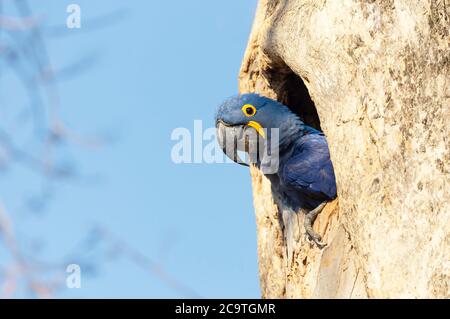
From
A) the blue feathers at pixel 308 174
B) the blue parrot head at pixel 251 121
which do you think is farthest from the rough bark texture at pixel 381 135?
the blue parrot head at pixel 251 121

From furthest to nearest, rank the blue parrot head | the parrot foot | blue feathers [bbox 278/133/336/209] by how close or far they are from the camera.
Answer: the blue parrot head
blue feathers [bbox 278/133/336/209]
the parrot foot

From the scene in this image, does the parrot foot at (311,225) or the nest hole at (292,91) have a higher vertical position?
the nest hole at (292,91)

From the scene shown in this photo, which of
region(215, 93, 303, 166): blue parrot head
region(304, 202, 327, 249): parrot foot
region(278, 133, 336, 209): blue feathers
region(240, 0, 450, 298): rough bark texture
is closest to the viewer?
region(240, 0, 450, 298): rough bark texture

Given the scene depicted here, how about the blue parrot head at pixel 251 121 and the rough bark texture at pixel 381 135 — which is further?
the blue parrot head at pixel 251 121

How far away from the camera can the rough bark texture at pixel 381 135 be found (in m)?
3.51

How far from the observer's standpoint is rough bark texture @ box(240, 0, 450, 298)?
3.51 metres

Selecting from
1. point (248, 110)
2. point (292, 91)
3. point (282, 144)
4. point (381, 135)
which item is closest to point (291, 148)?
point (282, 144)

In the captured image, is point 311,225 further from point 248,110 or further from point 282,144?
point 248,110

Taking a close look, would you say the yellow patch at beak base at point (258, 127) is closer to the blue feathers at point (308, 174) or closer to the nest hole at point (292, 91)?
the blue feathers at point (308, 174)

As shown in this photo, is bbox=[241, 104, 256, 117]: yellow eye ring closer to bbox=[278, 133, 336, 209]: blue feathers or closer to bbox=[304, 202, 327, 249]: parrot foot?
bbox=[278, 133, 336, 209]: blue feathers

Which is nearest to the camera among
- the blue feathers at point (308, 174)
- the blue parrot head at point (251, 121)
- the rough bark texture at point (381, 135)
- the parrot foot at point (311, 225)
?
the rough bark texture at point (381, 135)

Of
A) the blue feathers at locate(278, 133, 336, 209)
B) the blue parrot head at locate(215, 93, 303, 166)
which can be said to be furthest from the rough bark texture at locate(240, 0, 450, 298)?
the blue parrot head at locate(215, 93, 303, 166)

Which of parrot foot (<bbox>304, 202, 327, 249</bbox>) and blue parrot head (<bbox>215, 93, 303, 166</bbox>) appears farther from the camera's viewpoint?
blue parrot head (<bbox>215, 93, 303, 166</bbox>)
